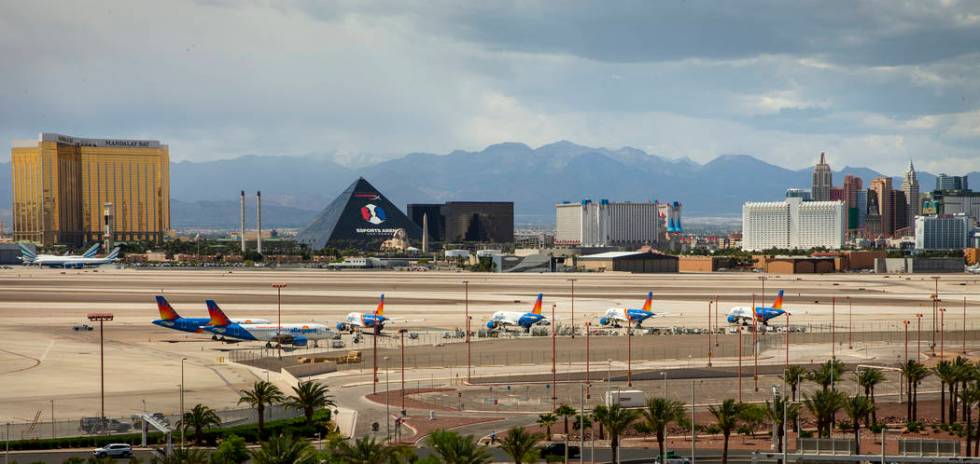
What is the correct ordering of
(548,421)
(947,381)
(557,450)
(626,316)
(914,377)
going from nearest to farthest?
(557,450) → (548,421) → (947,381) → (914,377) → (626,316)

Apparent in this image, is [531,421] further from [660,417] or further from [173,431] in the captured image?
[173,431]

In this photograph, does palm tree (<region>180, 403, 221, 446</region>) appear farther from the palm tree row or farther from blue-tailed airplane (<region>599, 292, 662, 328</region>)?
blue-tailed airplane (<region>599, 292, 662, 328</region>)

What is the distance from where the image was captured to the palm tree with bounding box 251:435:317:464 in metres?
33.3

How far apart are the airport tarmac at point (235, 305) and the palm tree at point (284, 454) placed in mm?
18255

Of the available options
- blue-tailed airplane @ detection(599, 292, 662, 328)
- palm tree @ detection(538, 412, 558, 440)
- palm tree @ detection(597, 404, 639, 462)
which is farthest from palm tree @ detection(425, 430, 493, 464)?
blue-tailed airplane @ detection(599, 292, 662, 328)

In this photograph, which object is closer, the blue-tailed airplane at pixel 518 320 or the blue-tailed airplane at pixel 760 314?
the blue-tailed airplane at pixel 518 320

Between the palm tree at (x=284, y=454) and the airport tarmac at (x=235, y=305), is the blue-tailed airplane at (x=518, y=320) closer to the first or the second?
the airport tarmac at (x=235, y=305)

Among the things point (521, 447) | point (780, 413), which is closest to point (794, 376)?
point (780, 413)

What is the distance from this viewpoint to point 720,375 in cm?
6197

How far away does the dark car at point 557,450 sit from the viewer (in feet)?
135

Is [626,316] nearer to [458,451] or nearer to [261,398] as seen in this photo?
[261,398]

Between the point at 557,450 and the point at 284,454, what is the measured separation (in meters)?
11.9

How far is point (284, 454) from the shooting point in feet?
110

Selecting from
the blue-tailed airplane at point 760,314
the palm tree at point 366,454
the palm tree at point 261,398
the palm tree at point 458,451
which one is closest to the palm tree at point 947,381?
the palm tree at point 458,451
